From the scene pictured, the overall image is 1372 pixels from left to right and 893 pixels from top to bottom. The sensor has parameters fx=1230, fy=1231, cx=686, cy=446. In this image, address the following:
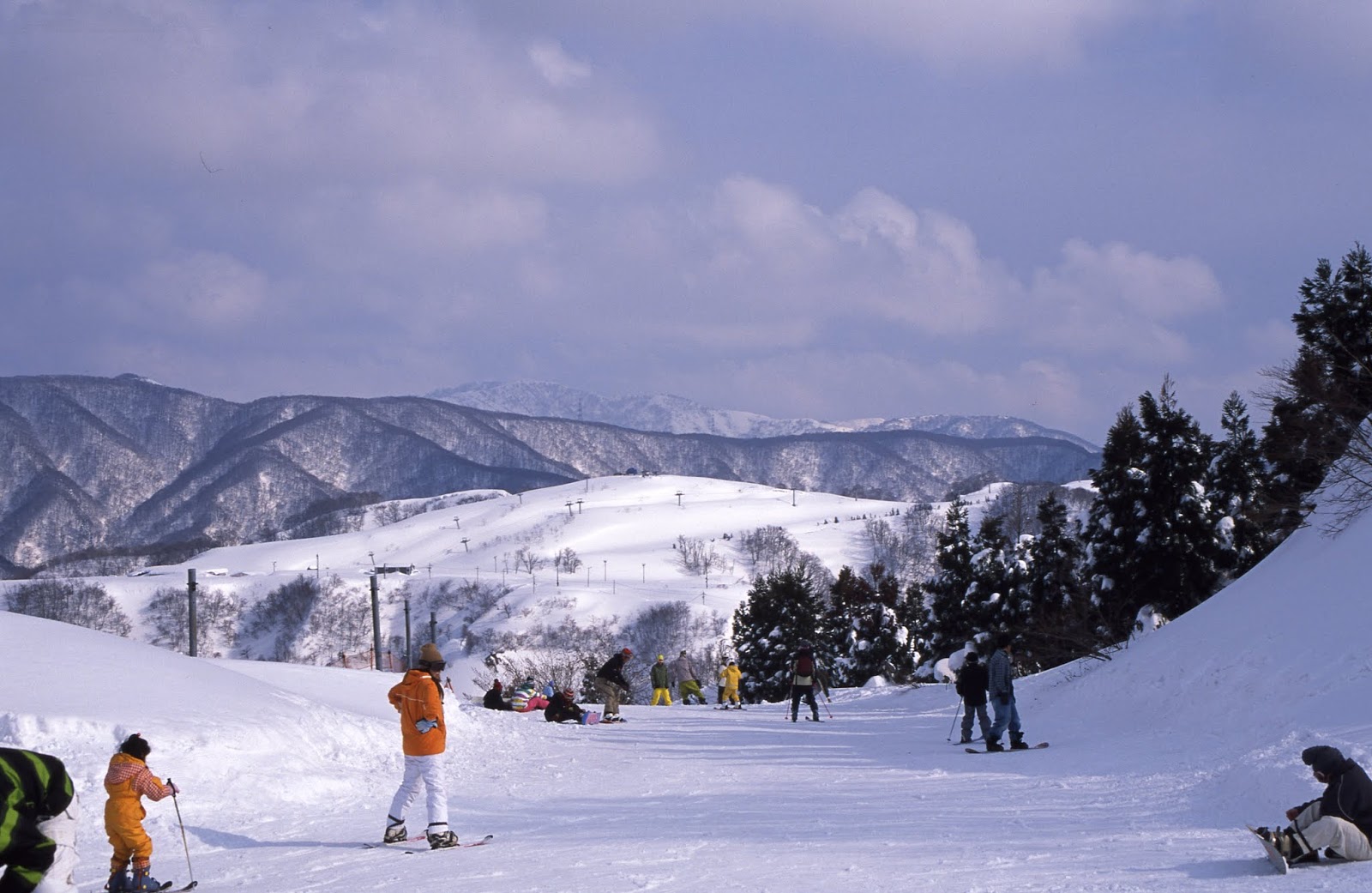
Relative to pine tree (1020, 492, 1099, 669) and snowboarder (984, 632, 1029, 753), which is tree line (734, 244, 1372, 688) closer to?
pine tree (1020, 492, 1099, 669)

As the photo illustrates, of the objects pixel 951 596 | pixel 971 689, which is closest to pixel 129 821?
pixel 971 689

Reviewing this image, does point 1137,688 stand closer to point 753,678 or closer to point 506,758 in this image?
point 506,758

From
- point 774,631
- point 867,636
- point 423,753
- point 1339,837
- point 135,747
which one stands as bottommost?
point 1339,837

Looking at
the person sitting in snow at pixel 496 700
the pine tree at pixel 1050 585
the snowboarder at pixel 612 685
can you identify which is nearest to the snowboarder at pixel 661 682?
the person sitting in snow at pixel 496 700

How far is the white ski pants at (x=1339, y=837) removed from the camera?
7930 mm

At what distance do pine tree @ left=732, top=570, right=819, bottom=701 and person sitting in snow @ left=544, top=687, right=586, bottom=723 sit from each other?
1257 inches

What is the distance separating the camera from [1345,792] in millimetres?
8055

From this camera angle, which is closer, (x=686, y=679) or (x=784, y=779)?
(x=784, y=779)

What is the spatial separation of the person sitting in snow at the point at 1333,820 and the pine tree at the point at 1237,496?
982 inches

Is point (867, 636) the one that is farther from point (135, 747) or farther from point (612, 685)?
point (135, 747)

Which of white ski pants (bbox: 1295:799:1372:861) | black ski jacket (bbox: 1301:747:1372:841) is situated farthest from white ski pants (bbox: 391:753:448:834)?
black ski jacket (bbox: 1301:747:1372:841)

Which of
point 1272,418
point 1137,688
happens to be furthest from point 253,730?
point 1272,418

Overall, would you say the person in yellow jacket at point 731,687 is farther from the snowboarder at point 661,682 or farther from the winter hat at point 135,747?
the winter hat at point 135,747

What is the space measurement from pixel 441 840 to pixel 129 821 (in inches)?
97.2
